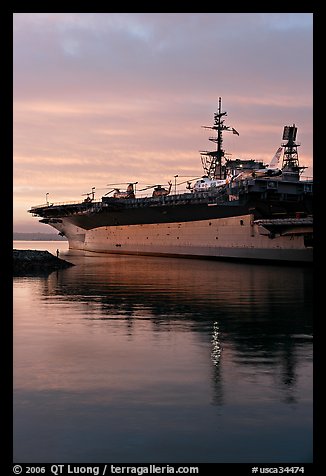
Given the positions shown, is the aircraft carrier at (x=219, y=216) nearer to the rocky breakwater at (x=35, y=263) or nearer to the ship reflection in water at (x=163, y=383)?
the rocky breakwater at (x=35, y=263)

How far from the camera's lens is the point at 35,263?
37781mm

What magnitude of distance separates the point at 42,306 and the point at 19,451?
12048 mm

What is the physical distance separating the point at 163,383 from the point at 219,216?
39.8m

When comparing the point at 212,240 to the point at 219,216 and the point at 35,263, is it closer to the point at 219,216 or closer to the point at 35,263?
the point at 219,216

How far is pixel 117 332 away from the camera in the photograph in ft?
43.2

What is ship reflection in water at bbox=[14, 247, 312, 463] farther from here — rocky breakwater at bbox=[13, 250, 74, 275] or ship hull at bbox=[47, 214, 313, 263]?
ship hull at bbox=[47, 214, 313, 263]

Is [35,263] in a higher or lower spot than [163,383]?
higher

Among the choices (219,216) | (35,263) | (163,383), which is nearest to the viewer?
(163,383)

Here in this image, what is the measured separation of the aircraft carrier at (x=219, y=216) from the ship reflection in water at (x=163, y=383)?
25.1m

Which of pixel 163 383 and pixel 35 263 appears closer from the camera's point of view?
pixel 163 383

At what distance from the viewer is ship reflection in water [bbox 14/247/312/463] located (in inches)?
244

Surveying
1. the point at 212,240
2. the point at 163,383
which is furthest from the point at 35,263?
the point at 163,383

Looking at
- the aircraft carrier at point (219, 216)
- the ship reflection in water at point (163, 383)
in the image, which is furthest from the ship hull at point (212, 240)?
the ship reflection in water at point (163, 383)
